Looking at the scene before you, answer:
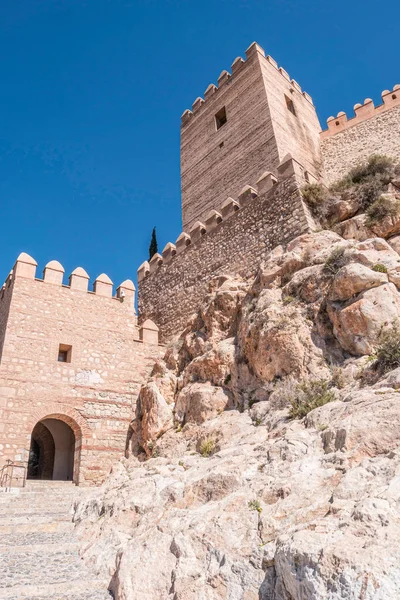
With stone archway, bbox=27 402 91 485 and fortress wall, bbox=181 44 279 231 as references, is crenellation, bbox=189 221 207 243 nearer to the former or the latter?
fortress wall, bbox=181 44 279 231

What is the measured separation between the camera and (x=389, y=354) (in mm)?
5836

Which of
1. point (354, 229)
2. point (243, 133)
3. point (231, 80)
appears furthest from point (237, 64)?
point (354, 229)

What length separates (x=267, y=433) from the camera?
6082 mm

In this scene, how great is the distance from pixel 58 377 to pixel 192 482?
698 centimetres

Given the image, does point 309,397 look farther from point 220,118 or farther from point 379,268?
point 220,118

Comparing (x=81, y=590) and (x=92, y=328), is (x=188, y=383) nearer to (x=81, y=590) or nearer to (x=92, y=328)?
(x=92, y=328)

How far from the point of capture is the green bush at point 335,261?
8.05m

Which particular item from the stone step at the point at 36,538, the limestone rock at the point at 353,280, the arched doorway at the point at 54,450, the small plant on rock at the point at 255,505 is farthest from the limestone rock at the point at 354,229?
the arched doorway at the point at 54,450

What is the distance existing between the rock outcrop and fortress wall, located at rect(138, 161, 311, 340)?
0.73m

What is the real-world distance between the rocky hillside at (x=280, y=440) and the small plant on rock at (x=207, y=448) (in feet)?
Result: 0.10

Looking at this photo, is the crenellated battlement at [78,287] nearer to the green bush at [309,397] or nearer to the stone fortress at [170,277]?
the stone fortress at [170,277]

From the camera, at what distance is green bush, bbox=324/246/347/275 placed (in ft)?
26.4

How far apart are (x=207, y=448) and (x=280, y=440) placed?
7.10ft

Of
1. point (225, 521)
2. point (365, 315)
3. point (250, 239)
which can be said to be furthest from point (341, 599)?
point (250, 239)
